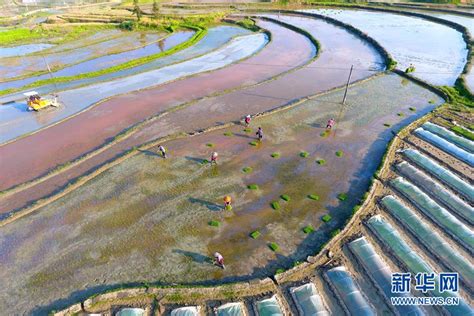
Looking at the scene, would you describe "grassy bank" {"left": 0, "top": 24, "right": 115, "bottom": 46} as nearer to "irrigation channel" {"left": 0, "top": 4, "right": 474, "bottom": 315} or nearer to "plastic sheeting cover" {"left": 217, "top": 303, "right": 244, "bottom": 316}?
"irrigation channel" {"left": 0, "top": 4, "right": 474, "bottom": 315}

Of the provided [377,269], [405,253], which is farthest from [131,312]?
[405,253]

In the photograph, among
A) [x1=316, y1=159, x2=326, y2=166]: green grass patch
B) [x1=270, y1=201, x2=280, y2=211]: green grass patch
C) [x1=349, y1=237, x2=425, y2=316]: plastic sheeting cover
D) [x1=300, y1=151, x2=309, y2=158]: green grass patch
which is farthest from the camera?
[x1=300, y1=151, x2=309, y2=158]: green grass patch

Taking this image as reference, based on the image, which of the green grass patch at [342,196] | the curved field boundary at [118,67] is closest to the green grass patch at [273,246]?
the green grass patch at [342,196]

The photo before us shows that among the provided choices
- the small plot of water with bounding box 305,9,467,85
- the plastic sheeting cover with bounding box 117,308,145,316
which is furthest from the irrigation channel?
the small plot of water with bounding box 305,9,467,85

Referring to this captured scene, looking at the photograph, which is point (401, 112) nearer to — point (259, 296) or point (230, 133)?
point (230, 133)

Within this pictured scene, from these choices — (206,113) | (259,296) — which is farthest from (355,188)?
(206,113)

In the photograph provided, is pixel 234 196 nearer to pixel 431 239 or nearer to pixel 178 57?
pixel 431 239
